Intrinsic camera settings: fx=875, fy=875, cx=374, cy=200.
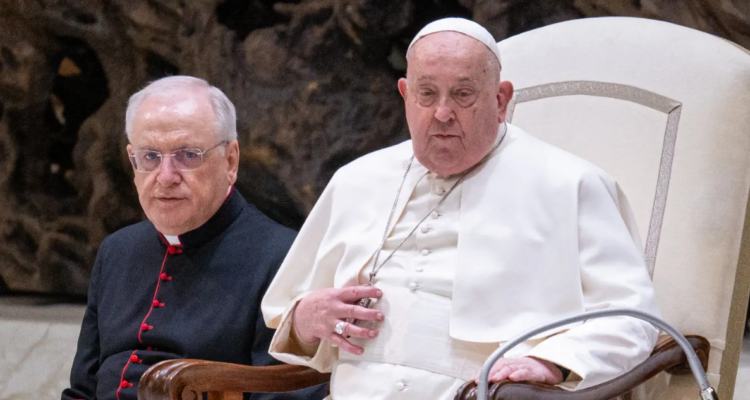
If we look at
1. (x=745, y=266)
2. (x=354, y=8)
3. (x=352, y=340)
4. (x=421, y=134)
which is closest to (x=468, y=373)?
(x=352, y=340)

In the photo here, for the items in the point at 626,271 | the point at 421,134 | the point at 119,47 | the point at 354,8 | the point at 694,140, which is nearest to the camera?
the point at 626,271

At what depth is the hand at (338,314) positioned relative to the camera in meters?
2.32

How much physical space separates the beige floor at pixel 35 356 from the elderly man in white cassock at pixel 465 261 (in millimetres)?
2194

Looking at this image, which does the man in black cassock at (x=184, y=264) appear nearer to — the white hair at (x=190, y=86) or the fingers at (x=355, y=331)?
the white hair at (x=190, y=86)

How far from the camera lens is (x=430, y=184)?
259 centimetres

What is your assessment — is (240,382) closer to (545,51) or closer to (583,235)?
(583,235)

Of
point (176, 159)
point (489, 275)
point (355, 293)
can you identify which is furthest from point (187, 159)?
point (489, 275)

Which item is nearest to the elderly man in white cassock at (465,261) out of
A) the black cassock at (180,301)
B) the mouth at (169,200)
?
the black cassock at (180,301)

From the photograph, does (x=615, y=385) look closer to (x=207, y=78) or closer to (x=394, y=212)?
(x=394, y=212)

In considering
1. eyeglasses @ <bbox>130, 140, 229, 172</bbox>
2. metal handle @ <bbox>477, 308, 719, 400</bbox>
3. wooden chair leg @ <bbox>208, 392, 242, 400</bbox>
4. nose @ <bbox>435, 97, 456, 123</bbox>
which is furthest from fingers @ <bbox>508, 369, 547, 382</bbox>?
eyeglasses @ <bbox>130, 140, 229, 172</bbox>

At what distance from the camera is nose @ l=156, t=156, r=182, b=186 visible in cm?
281

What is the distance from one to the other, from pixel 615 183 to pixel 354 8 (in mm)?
1908

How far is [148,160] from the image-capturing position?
2.86 metres

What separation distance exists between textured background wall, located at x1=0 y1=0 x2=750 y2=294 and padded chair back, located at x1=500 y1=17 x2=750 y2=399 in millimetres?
976
